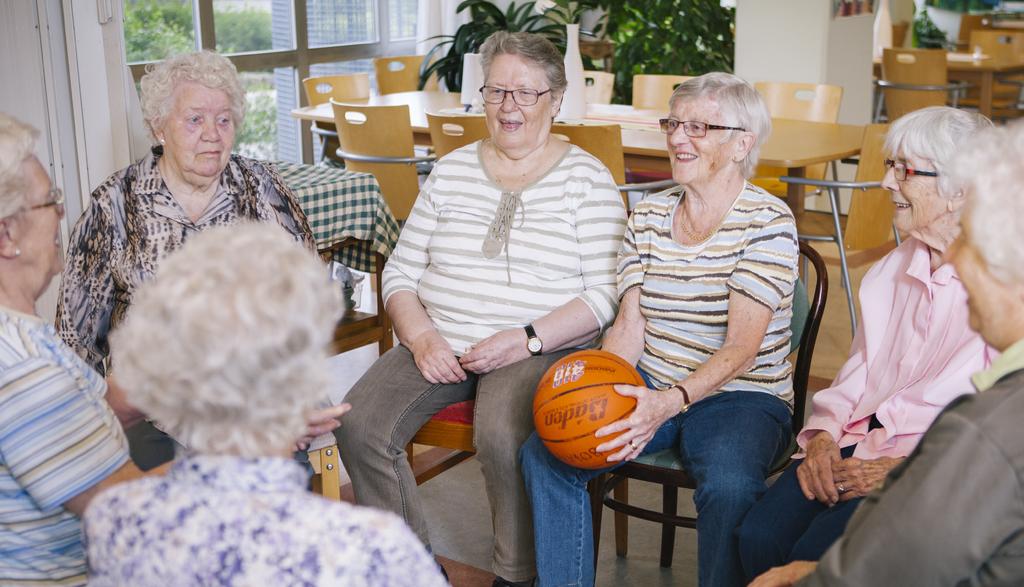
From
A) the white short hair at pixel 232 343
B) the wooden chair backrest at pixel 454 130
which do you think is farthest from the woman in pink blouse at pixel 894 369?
the wooden chair backrest at pixel 454 130

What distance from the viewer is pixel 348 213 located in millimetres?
3252

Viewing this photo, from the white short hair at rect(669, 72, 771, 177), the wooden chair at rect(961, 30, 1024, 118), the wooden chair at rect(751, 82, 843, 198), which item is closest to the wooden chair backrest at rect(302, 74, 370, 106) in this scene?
the wooden chair at rect(751, 82, 843, 198)

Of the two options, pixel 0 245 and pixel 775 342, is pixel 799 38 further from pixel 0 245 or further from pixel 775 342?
pixel 0 245

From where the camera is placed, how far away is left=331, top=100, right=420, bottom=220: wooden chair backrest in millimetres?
4684

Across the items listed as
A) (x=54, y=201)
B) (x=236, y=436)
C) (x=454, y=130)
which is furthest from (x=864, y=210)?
(x=236, y=436)

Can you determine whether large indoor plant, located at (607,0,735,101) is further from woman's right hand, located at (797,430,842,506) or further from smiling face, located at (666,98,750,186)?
woman's right hand, located at (797,430,842,506)

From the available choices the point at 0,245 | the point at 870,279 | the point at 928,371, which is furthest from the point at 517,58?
the point at 0,245

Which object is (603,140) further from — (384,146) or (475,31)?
(475,31)

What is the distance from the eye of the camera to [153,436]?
253 cm

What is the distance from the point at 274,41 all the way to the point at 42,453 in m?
5.96

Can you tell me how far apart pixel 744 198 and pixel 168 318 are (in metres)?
1.57

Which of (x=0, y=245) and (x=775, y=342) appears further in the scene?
(x=775, y=342)

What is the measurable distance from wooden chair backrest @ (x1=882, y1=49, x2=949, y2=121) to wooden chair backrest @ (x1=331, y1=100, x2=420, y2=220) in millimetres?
4077

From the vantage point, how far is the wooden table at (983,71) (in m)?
8.14
